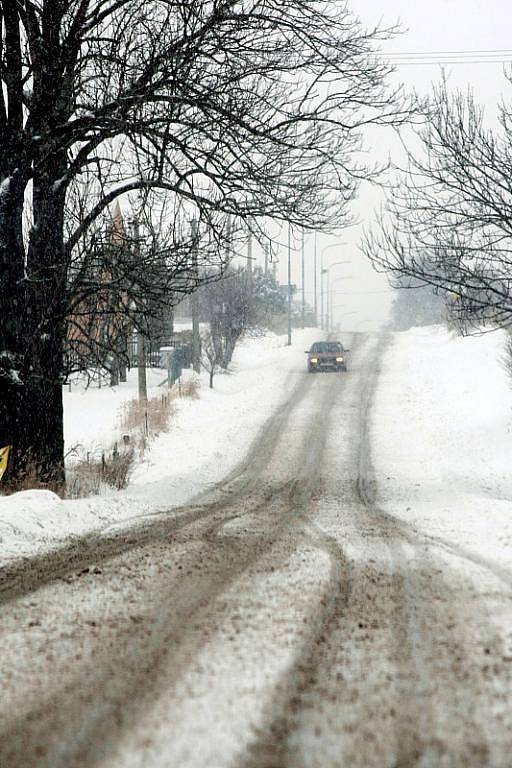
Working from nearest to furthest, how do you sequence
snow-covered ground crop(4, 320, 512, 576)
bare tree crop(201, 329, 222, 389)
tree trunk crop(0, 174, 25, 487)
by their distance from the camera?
snow-covered ground crop(4, 320, 512, 576), tree trunk crop(0, 174, 25, 487), bare tree crop(201, 329, 222, 389)

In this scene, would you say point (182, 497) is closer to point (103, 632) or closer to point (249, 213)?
point (249, 213)

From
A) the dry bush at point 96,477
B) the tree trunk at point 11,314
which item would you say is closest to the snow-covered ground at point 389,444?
the dry bush at point 96,477

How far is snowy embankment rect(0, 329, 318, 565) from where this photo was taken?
8.11 metres

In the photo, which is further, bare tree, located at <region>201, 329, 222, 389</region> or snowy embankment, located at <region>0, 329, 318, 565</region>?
bare tree, located at <region>201, 329, 222, 389</region>

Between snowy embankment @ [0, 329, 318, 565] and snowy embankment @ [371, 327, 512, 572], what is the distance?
3.90 meters

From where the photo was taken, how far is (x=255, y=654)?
3.94 meters

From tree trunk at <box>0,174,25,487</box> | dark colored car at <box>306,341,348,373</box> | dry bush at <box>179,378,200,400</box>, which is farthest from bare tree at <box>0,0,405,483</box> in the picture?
dark colored car at <box>306,341,348,373</box>

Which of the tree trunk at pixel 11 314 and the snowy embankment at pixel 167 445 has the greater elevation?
the tree trunk at pixel 11 314

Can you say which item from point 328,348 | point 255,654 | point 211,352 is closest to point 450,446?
point 211,352

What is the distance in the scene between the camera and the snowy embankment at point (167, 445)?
26.6 ft

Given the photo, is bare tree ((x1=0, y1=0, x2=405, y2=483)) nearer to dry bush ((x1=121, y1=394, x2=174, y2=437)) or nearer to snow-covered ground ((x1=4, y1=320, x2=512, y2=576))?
snow-covered ground ((x1=4, y1=320, x2=512, y2=576))

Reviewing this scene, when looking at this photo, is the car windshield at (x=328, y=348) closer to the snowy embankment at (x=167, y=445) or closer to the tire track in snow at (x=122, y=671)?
the snowy embankment at (x=167, y=445)

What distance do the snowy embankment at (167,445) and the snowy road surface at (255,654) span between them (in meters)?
0.83

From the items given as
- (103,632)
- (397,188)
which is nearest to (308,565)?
(103,632)
